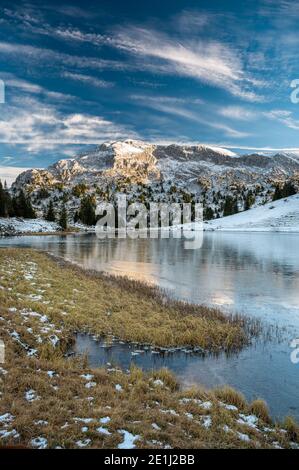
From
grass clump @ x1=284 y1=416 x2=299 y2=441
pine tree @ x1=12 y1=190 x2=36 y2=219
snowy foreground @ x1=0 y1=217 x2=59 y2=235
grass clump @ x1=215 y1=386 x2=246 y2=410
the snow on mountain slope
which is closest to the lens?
grass clump @ x1=284 y1=416 x2=299 y2=441

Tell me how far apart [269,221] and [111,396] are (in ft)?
564

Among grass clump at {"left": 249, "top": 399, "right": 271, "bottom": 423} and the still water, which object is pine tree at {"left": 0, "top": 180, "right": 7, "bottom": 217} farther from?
grass clump at {"left": 249, "top": 399, "right": 271, "bottom": 423}

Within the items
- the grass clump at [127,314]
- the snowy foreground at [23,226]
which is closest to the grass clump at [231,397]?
the grass clump at [127,314]

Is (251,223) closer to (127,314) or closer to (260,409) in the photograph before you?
(127,314)

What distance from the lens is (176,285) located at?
35344 mm

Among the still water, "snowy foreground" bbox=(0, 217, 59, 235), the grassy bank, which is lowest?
the still water

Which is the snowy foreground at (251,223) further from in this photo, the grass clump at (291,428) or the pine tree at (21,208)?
the grass clump at (291,428)

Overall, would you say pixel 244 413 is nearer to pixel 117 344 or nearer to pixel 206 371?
pixel 206 371

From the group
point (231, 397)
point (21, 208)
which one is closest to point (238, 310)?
point (231, 397)

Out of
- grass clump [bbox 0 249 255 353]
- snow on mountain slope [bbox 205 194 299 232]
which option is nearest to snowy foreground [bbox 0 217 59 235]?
snow on mountain slope [bbox 205 194 299 232]

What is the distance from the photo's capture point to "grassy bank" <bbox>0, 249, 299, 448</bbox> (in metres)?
9.26

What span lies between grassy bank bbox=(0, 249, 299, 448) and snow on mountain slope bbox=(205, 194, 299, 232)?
479 ft
